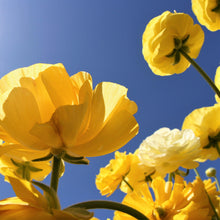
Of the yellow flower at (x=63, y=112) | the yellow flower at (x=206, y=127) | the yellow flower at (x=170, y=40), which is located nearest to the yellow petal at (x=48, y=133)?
the yellow flower at (x=63, y=112)

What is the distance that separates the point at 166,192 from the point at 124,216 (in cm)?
11

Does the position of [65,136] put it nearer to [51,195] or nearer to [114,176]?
[51,195]

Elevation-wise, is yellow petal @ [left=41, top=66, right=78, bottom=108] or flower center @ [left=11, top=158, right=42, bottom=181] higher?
yellow petal @ [left=41, top=66, right=78, bottom=108]

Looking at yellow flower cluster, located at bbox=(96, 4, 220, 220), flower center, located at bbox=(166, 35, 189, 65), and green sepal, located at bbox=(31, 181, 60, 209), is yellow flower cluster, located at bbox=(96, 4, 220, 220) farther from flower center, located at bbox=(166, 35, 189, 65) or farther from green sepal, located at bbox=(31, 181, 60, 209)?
green sepal, located at bbox=(31, 181, 60, 209)

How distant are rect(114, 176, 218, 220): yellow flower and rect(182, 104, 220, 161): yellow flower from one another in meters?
0.21

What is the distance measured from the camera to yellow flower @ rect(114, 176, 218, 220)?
1.59 feet

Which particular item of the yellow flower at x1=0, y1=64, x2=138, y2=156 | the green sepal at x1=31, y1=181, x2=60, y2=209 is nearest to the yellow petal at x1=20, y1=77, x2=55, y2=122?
the yellow flower at x1=0, y1=64, x2=138, y2=156

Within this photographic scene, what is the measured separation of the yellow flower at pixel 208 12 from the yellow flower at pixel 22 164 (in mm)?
590

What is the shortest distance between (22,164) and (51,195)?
37cm

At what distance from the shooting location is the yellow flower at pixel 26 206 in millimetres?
241

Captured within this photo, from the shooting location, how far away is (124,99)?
34 cm

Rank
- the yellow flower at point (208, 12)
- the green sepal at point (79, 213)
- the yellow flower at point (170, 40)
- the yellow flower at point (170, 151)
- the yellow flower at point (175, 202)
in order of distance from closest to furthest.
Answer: the green sepal at point (79, 213) < the yellow flower at point (175, 202) < the yellow flower at point (170, 151) < the yellow flower at point (208, 12) < the yellow flower at point (170, 40)

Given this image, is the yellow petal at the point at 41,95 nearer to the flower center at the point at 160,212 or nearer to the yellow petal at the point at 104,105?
the yellow petal at the point at 104,105

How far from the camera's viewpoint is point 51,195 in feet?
0.81
